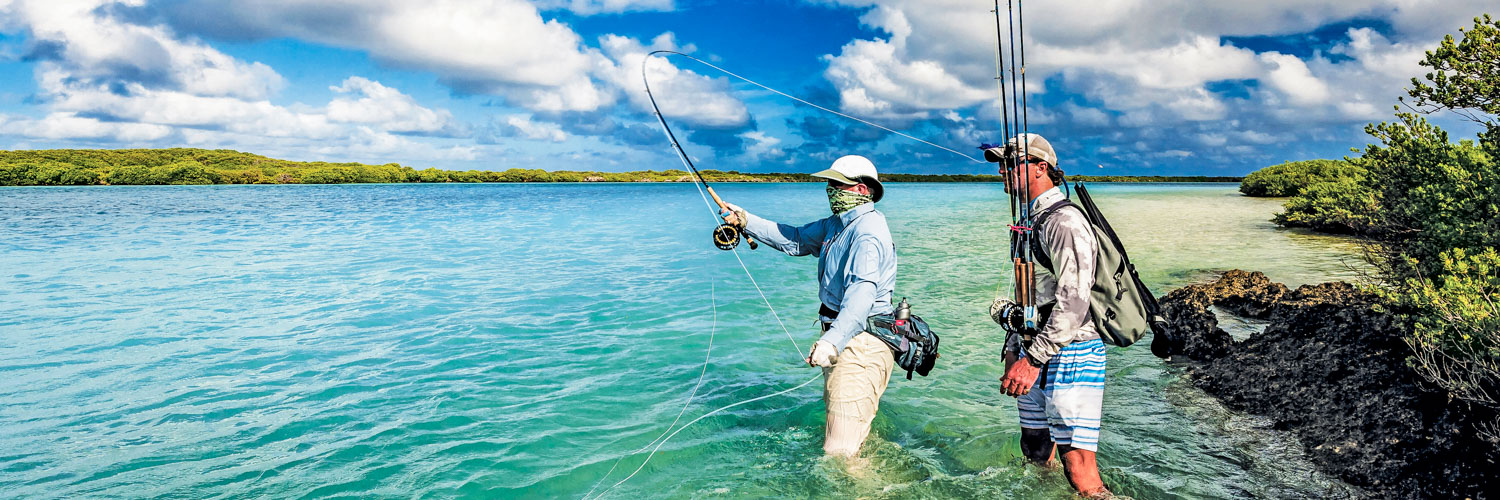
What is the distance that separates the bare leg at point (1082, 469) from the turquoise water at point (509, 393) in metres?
0.74

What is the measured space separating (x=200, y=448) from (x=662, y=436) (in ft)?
12.9

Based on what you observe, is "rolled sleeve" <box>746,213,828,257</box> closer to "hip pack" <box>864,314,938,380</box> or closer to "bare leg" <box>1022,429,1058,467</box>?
"hip pack" <box>864,314,938,380</box>

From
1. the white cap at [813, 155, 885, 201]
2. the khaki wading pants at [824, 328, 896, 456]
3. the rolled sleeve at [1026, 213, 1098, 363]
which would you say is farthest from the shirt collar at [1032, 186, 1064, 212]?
the khaki wading pants at [824, 328, 896, 456]

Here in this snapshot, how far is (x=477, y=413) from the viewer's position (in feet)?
23.2

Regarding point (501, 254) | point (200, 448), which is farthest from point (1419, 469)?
point (501, 254)

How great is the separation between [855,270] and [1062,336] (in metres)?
1.18

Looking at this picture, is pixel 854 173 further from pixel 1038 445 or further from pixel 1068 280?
pixel 1038 445

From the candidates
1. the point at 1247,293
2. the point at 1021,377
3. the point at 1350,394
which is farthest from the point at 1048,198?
the point at 1247,293

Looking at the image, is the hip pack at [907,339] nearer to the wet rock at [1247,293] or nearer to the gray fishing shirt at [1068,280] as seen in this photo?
the gray fishing shirt at [1068,280]

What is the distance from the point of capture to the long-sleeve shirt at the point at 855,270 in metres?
4.20

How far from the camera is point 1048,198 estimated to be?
3961 mm

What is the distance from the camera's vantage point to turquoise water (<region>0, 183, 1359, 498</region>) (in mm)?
5418

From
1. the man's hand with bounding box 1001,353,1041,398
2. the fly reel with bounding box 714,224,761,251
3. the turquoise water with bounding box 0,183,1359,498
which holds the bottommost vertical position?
the turquoise water with bounding box 0,183,1359,498

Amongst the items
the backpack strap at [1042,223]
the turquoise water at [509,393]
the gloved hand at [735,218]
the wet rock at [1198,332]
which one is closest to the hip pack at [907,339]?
the backpack strap at [1042,223]
